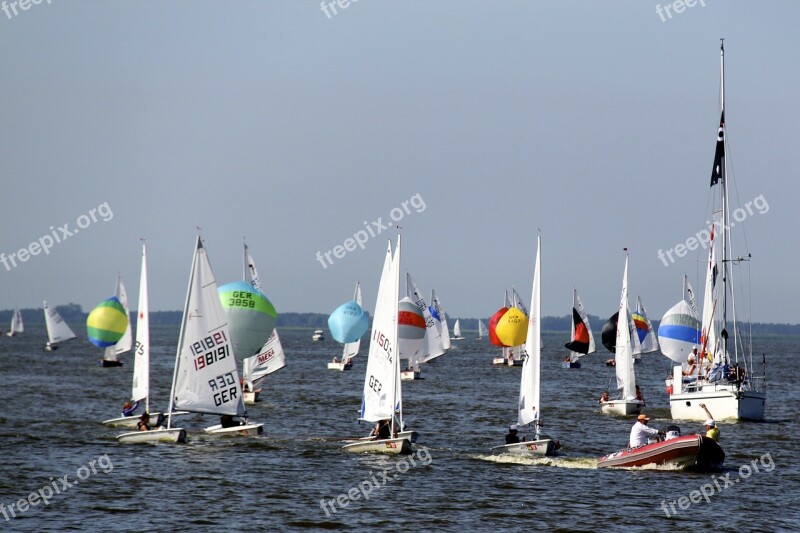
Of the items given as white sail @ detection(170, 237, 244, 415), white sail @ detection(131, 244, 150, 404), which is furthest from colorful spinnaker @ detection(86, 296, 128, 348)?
white sail @ detection(170, 237, 244, 415)

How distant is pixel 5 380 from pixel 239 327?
3618cm

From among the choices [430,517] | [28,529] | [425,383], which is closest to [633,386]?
[425,383]

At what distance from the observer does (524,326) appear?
10088cm

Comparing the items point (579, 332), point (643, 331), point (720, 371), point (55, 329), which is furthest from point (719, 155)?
point (55, 329)

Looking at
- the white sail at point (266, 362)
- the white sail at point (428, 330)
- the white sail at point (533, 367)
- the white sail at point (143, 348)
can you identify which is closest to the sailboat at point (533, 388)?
the white sail at point (533, 367)

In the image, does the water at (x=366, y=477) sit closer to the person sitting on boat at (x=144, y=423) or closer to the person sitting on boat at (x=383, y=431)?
the person sitting on boat at (x=383, y=431)

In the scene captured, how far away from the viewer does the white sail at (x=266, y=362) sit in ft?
199

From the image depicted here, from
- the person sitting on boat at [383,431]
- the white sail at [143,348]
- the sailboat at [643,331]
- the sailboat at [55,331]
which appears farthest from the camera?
the sailboat at [55,331]

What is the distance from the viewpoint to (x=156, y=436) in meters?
41.5

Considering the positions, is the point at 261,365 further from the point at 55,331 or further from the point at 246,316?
the point at 55,331

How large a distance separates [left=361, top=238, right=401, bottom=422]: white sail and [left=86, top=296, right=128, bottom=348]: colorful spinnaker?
6105cm

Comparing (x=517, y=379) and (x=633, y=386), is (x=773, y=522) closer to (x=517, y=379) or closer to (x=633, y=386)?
(x=633, y=386)

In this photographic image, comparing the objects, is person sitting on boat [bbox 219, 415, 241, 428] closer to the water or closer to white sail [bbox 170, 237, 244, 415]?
the water

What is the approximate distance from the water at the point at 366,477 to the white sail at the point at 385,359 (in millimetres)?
2008
